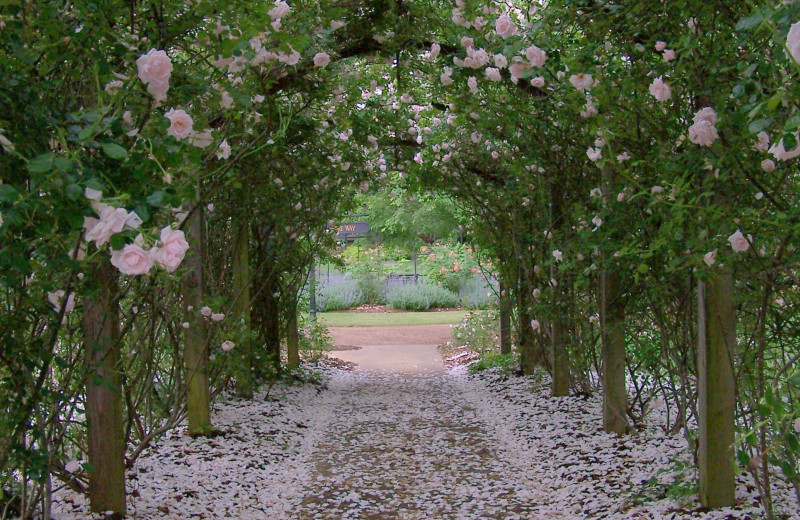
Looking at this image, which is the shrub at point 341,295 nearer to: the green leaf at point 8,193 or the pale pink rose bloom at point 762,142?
the pale pink rose bloom at point 762,142

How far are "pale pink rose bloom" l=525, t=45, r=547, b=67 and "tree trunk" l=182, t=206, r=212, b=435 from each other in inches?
81.9

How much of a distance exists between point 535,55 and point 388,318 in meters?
11.4

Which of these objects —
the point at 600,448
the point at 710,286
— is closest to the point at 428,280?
the point at 600,448

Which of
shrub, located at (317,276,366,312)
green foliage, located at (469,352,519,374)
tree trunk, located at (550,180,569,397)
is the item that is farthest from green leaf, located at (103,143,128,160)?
shrub, located at (317,276,366,312)

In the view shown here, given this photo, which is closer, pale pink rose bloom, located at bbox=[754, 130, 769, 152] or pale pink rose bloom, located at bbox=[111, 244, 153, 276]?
pale pink rose bloom, located at bbox=[111, 244, 153, 276]

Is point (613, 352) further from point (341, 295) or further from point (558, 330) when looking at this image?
point (341, 295)

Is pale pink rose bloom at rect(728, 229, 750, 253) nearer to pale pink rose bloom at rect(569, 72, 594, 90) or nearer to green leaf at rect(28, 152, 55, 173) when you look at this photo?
pale pink rose bloom at rect(569, 72, 594, 90)

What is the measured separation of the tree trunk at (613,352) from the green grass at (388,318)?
885cm

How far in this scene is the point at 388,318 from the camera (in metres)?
14.1

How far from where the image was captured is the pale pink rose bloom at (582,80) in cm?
288

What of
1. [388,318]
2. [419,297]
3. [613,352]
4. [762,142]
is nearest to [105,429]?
[762,142]

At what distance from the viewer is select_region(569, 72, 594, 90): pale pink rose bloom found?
288 centimetres

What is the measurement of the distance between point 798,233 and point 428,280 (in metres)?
14.9

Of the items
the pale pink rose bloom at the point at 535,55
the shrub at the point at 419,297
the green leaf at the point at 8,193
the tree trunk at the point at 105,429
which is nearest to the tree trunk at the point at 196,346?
the tree trunk at the point at 105,429
